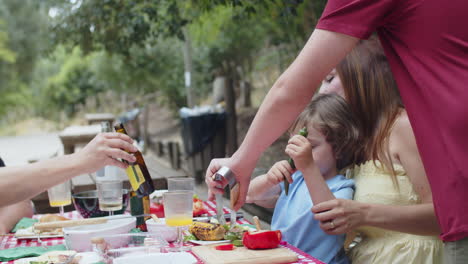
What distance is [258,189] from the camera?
100 inches

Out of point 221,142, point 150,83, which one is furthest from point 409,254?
point 150,83

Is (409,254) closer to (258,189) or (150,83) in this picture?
(258,189)

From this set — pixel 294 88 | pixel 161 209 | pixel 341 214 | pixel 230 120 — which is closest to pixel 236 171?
pixel 294 88

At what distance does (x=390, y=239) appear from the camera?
7.22 ft

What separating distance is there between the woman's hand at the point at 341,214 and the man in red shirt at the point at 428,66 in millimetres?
540

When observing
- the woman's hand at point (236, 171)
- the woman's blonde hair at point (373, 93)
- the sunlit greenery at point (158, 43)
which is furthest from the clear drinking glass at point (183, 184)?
the sunlit greenery at point (158, 43)

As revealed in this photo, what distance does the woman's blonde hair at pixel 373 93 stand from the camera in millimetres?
2217

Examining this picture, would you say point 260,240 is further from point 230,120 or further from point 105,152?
point 230,120

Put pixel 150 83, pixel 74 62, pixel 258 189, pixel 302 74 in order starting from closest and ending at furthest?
pixel 302 74
pixel 258 189
pixel 150 83
pixel 74 62

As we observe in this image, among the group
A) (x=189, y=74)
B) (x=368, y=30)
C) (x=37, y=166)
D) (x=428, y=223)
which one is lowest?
(x=428, y=223)

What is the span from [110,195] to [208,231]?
576mm

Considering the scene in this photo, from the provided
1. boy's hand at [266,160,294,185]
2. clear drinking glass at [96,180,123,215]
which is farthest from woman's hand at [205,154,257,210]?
clear drinking glass at [96,180,123,215]

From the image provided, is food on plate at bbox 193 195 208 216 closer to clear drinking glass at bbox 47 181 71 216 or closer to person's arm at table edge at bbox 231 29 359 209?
clear drinking glass at bbox 47 181 71 216

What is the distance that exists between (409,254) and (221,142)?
22.2 ft
